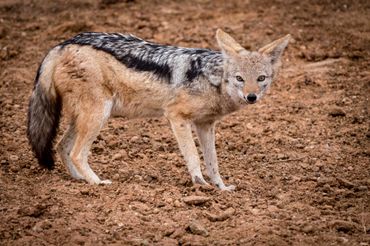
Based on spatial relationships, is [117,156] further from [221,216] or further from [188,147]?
[221,216]

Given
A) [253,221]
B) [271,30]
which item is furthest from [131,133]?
[271,30]

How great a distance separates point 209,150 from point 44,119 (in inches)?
72.8

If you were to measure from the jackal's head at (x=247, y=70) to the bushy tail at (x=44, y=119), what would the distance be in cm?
188

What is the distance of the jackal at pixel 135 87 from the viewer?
693cm

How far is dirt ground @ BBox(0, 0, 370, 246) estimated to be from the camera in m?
5.88

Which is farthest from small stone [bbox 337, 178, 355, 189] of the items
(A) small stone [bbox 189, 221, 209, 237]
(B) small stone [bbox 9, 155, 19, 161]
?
(B) small stone [bbox 9, 155, 19, 161]

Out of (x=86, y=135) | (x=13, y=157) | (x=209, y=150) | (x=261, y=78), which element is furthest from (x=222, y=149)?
(x=13, y=157)

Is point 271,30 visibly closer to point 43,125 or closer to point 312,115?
point 312,115

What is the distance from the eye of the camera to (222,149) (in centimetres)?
844

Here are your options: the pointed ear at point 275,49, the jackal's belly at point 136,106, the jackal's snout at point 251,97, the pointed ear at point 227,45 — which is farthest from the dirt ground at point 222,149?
the pointed ear at point 227,45

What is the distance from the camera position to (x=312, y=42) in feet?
37.8

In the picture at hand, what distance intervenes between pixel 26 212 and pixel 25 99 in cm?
412

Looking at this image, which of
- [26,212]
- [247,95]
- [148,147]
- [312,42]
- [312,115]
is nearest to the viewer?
[26,212]

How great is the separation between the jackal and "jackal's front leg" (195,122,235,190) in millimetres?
13
